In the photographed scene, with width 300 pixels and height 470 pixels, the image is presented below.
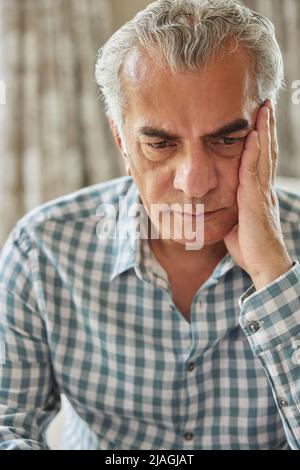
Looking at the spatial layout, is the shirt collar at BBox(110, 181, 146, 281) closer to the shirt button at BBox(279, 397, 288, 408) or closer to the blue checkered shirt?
the blue checkered shirt

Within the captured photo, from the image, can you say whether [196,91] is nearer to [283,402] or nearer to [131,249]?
[131,249]

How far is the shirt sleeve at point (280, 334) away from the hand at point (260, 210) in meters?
0.03

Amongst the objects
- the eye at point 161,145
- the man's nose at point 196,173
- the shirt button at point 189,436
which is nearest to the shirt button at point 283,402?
the shirt button at point 189,436

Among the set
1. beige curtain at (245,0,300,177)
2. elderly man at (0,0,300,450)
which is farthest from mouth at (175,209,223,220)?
beige curtain at (245,0,300,177)

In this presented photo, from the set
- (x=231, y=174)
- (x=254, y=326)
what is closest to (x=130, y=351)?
(x=254, y=326)

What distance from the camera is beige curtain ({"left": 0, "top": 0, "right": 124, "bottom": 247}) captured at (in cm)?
289

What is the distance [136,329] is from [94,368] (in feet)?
0.39

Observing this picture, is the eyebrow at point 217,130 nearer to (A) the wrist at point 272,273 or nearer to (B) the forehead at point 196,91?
(B) the forehead at point 196,91

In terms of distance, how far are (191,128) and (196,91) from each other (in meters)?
0.06

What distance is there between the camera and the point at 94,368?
52.8 inches

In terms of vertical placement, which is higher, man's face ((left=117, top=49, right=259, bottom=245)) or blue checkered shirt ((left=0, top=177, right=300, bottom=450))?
man's face ((left=117, top=49, right=259, bottom=245))

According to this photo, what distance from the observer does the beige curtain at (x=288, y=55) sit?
311 cm

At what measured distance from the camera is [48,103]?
9.72 feet

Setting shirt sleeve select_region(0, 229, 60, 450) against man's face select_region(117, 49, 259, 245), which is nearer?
man's face select_region(117, 49, 259, 245)
